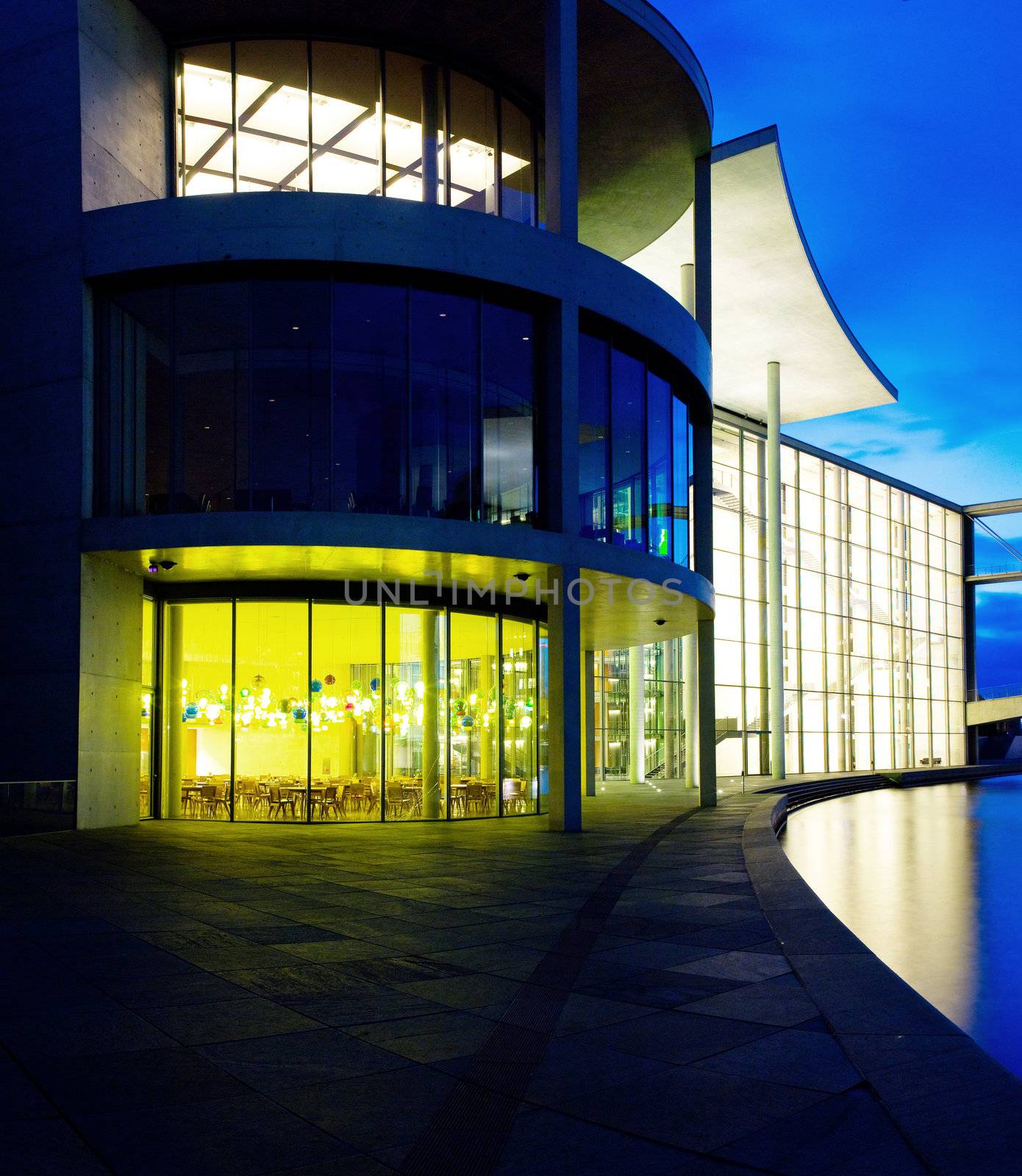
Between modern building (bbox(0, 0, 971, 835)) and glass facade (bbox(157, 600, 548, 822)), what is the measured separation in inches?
2.2

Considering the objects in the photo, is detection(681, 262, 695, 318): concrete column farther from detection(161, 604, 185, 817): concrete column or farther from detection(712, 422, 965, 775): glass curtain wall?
detection(161, 604, 185, 817): concrete column

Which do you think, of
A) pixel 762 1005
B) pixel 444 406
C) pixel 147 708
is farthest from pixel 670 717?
pixel 762 1005

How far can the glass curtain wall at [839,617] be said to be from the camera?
148ft

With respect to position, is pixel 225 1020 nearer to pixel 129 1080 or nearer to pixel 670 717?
pixel 129 1080

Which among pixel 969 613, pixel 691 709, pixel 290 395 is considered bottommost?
pixel 691 709

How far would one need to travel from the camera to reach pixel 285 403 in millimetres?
18312

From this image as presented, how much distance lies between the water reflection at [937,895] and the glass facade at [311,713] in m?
6.78

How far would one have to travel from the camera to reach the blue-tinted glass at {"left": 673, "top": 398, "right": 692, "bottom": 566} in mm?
23625

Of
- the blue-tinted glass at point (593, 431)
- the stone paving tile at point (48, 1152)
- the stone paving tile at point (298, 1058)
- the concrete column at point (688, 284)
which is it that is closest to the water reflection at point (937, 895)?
the stone paving tile at point (298, 1058)

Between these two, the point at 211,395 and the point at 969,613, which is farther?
the point at 969,613

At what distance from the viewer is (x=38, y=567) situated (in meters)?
18.3

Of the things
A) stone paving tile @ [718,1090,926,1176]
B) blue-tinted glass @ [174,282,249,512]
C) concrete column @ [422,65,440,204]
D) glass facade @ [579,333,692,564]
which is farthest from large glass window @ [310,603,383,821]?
stone paving tile @ [718,1090,926,1176]

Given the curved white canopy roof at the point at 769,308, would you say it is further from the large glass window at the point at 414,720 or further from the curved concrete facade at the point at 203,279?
the large glass window at the point at 414,720

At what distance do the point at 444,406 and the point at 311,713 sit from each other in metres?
6.05
